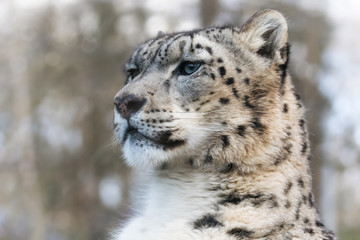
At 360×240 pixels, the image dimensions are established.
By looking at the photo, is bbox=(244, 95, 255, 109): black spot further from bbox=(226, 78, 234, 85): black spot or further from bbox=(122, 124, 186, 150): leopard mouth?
bbox=(122, 124, 186, 150): leopard mouth

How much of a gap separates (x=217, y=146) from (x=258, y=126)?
1.07ft

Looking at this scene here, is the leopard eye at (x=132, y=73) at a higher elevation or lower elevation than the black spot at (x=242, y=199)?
higher

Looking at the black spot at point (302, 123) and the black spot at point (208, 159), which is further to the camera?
the black spot at point (302, 123)

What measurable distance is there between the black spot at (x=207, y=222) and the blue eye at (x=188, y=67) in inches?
43.6

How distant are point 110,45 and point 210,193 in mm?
15225

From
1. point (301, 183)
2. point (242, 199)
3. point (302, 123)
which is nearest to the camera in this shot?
point (242, 199)

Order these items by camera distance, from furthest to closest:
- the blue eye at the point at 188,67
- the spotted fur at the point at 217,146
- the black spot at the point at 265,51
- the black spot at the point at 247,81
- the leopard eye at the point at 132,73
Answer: the leopard eye at the point at 132,73, the black spot at the point at 265,51, the blue eye at the point at 188,67, the black spot at the point at 247,81, the spotted fur at the point at 217,146

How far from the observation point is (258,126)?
3.95 metres

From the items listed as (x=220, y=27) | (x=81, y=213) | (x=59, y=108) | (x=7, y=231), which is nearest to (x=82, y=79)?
(x=59, y=108)

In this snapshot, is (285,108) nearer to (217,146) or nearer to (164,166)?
(217,146)

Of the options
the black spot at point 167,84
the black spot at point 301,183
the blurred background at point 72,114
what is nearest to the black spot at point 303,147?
the black spot at point 301,183

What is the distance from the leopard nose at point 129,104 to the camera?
3953 millimetres

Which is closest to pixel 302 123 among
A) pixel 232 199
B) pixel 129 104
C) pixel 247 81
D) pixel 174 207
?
pixel 247 81

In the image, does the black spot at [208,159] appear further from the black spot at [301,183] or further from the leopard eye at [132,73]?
the leopard eye at [132,73]
